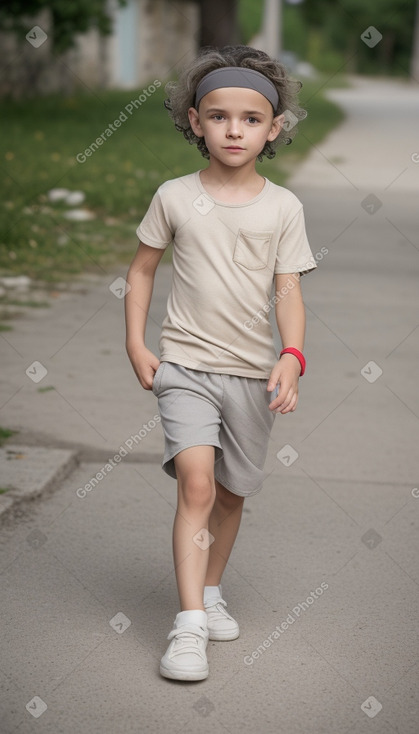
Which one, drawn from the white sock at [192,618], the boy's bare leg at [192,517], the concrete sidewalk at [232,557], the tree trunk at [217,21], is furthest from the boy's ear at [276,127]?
the tree trunk at [217,21]

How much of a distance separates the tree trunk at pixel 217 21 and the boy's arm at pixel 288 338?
2203 centimetres

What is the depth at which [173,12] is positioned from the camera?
151 ft

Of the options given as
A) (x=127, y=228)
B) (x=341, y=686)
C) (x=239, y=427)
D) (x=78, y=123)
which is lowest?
(x=78, y=123)

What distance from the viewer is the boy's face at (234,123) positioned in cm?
314

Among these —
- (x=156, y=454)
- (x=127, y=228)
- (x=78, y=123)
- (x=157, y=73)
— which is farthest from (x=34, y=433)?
(x=157, y=73)

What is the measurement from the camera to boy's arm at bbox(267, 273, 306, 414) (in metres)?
3.13

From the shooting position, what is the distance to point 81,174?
13.2m

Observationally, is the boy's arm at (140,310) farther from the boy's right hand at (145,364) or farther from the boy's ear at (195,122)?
the boy's ear at (195,122)

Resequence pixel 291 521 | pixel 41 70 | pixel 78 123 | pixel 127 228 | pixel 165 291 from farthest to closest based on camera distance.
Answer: pixel 41 70 → pixel 78 123 → pixel 127 228 → pixel 165 291 → pixel 291 521

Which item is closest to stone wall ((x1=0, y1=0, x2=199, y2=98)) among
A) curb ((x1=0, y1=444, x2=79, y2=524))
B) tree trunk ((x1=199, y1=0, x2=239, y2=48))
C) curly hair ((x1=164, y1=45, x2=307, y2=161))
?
tree trunk ((x1=199, y1=0, x2=239, y2=48))

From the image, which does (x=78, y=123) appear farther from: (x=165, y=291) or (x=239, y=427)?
(x=239, y=427)

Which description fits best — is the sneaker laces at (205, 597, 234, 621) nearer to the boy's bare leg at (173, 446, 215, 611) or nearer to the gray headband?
the boy's bare leg at (173, 446, 215, 611)

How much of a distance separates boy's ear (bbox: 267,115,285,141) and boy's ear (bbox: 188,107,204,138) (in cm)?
19

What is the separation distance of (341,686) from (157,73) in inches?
1616
